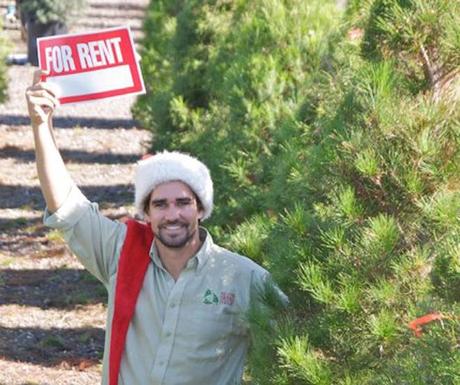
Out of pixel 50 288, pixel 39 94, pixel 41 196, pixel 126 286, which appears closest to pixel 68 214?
pixel 126 286

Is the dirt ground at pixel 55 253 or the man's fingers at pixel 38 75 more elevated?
the man's fingers at pixel 38 75

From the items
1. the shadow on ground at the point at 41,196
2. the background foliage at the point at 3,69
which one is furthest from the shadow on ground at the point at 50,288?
the background foliage at the point at 3,69

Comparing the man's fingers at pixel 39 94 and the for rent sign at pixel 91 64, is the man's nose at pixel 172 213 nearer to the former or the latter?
the man's fingers at pixel 39 94

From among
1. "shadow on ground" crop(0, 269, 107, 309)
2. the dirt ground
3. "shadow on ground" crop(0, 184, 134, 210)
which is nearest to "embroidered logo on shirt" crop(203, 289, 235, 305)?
the dirt ground

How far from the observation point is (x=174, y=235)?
4289mm

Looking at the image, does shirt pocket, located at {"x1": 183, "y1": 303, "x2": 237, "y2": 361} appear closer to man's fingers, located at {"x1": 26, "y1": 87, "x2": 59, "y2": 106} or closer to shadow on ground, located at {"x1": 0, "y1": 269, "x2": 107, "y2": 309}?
man's fingers, located at {"x1": 26, "y1": 87, "x2": 59, "y2": 106}

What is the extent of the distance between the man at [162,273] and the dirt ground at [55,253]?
4.11 m

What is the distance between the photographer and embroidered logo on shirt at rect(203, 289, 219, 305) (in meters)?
4.27

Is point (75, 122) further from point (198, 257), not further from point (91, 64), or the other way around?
point (198, 257)

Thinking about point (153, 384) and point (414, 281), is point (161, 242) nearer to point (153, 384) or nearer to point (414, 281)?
point (153, 384)

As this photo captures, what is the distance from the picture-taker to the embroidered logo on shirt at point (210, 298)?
168 inches

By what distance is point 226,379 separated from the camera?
427 cm

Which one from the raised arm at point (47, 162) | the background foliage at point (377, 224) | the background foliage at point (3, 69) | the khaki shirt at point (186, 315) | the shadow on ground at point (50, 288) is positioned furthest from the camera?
the background foliage at point (3, 69)

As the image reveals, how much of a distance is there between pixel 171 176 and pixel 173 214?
0.61ft
